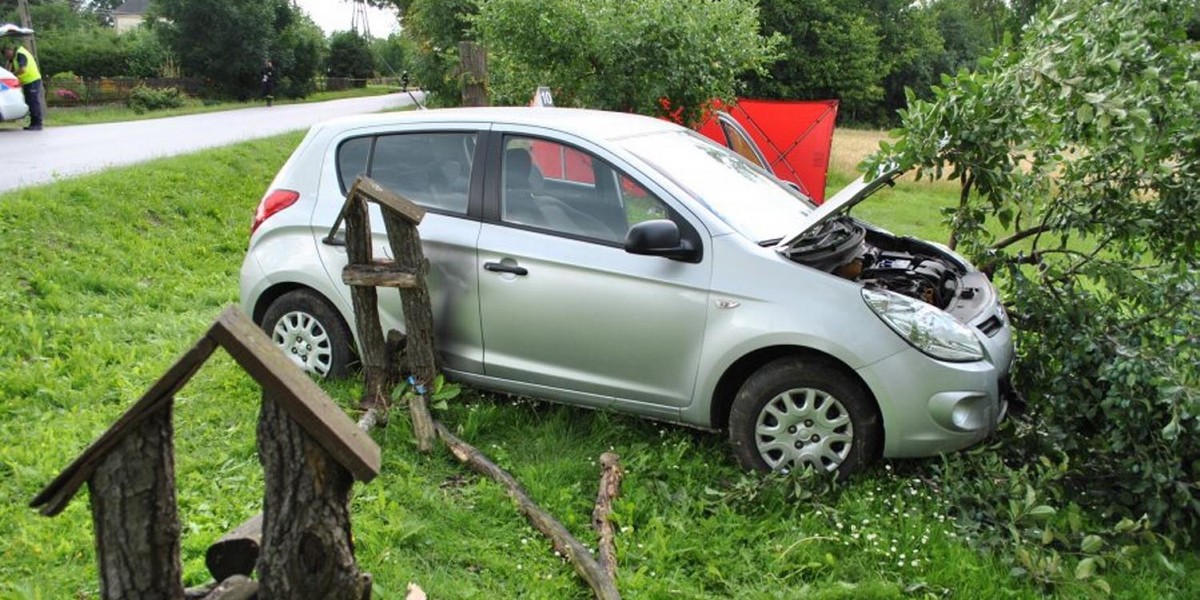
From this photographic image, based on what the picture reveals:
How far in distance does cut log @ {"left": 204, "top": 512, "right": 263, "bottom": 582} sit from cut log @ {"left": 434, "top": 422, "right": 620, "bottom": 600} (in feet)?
4.72

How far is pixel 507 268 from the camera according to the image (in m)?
4.82

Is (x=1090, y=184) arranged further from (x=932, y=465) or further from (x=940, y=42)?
(x=940, y=42)

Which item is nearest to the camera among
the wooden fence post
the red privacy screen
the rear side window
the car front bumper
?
the car front bumper

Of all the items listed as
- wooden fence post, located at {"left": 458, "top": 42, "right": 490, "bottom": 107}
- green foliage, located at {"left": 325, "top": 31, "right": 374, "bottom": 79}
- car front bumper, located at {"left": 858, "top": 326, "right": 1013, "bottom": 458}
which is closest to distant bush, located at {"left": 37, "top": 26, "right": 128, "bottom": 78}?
green foliage, located at {"left": 325, "top": 31, "right": 374, "bottom": 79}

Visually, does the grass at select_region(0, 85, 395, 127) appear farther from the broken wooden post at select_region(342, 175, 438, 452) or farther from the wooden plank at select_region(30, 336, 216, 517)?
the wooden plank at select_region(30, 336, 216, 517)

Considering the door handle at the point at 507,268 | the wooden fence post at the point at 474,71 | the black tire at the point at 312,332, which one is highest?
Result: the wooden fence post at the point at 474,71

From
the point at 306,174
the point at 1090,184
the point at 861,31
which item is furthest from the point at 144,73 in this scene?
the point at 1090,184

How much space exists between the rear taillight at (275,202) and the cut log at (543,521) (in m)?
1.58

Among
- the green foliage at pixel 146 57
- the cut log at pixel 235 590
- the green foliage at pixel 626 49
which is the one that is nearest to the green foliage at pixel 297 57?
the green foliage at pixel 146 57

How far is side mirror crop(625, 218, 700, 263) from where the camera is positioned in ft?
14.3

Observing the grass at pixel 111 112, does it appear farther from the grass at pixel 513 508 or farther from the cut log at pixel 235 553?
the cut log at pixel 235 553

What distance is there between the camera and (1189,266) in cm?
474

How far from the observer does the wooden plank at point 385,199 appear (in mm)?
4562

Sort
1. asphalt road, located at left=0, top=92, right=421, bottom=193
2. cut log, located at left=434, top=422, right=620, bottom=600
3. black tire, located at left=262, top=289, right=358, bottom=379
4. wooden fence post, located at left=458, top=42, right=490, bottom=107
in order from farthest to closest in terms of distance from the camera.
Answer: asphalt road, located at left=0, top=92, right=421, bottom=193
wooden fence post, located at left=458, top=42, right=490, bottom=107
black tire, located at left=262, top=289, right=358, bottom=379
cut log, located at left=434, top=422, right=620, bottom=600
